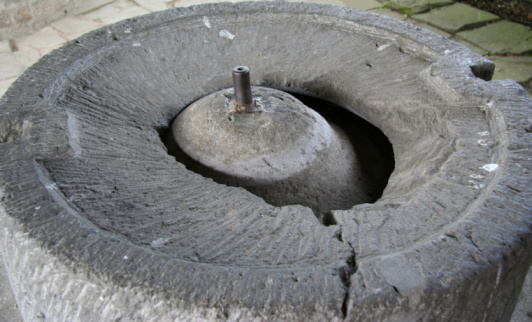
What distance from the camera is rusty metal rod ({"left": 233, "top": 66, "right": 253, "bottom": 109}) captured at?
5.83 ft

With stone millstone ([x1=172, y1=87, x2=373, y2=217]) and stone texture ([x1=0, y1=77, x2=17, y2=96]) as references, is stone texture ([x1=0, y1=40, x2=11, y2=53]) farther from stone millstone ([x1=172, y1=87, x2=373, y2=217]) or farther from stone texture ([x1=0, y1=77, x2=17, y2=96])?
stone millstone ([x1=172, y1=87, x2=373, y2=217])

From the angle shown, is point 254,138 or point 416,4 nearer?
point 254,138

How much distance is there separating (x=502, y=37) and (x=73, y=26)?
14.1 ft

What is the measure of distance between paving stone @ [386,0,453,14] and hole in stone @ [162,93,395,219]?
3.16 meters

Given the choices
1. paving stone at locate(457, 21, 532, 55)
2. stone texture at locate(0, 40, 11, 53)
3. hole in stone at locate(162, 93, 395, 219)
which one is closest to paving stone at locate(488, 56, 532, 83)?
paving stone at locate(457, 21, 532, 55)

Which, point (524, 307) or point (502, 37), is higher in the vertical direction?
point (502, 37)

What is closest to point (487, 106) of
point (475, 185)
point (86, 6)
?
point (475, 185)

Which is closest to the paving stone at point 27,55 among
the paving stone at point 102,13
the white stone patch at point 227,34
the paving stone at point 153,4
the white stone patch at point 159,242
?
the paving stone at point 102,13

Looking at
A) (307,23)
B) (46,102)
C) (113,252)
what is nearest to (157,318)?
(113,252)

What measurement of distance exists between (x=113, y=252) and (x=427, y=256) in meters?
0.86

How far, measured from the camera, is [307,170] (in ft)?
6.09

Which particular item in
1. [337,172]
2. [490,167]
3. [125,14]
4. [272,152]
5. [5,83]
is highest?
[490,167]

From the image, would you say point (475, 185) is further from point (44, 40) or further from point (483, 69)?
point (44, 40)

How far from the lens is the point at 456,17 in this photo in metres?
4.80
